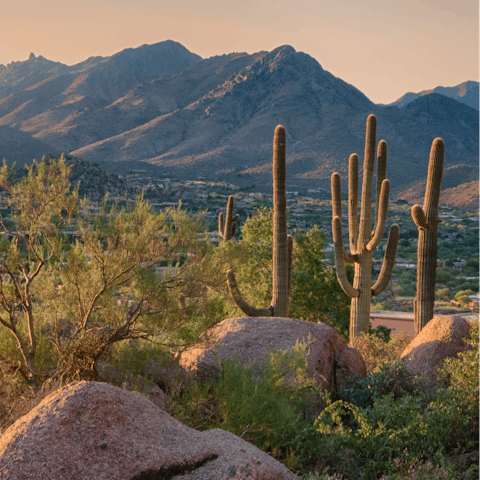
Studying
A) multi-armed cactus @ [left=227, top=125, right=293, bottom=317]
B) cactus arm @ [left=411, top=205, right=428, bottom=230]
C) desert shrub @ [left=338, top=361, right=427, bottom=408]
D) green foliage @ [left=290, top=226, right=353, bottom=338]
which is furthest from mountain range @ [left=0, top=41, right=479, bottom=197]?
desert shrub @ [left=338, top=361, right=427, bottom=408]

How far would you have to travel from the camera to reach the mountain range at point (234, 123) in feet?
364

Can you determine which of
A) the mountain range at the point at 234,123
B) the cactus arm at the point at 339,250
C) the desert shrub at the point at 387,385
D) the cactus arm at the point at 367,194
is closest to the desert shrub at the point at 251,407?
the desert shrub at the point at 387,385

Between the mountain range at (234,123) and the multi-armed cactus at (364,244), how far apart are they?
80.8 meters

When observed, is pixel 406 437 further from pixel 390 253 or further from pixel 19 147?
pixel 19 147

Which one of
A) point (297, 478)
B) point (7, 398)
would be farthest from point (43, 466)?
point (7, 398)

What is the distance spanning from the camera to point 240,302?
10688mm

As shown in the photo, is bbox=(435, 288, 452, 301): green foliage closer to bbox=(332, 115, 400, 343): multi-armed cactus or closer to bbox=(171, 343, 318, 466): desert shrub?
bbox=(332, 115, 400, 343): multi-armed cactus

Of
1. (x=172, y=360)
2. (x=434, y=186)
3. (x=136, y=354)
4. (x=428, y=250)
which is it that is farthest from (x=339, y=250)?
(x=136, y=354)

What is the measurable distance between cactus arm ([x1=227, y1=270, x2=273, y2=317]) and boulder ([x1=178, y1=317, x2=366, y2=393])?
1248 mm

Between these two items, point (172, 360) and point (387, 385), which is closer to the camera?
point (387, 385)

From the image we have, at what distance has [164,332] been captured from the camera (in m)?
7.64

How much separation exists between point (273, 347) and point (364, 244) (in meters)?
6.19

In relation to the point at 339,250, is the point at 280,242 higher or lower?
higher

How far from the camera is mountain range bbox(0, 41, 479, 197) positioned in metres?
111
